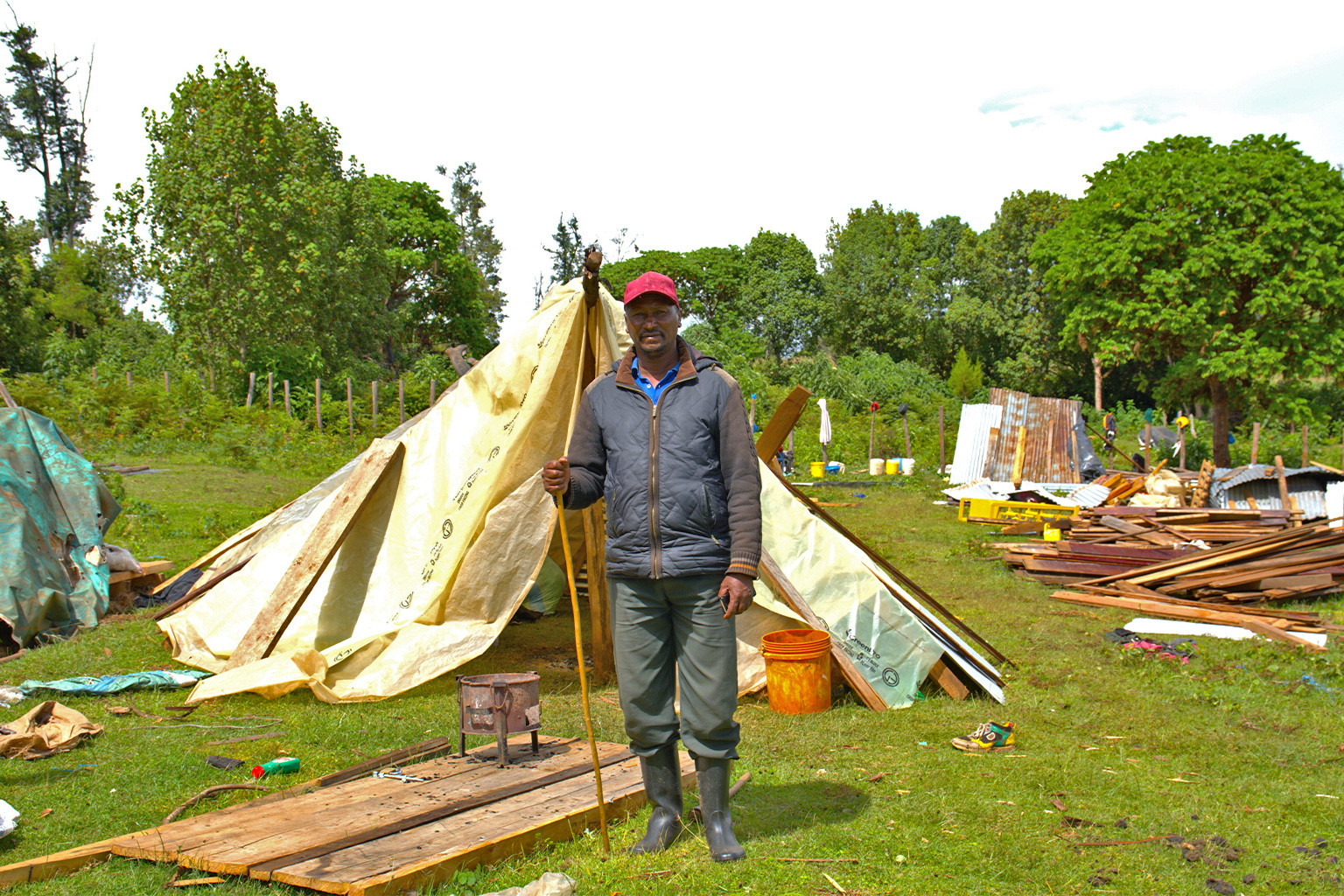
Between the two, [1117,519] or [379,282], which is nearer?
[1117,519]

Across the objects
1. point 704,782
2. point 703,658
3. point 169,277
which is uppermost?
point 169,277

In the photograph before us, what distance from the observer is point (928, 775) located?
474 cm

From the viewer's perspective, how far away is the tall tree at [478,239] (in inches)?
2196

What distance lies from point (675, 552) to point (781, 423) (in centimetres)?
329

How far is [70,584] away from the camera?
7.89 metres

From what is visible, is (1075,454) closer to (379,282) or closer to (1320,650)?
(1320,650)

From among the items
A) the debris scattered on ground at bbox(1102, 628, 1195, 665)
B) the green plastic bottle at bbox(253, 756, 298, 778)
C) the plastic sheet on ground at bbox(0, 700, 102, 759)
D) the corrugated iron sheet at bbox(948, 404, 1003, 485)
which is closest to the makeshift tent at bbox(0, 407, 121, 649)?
the plastic sheet on ground at bbox(0, 700, 102, 759)

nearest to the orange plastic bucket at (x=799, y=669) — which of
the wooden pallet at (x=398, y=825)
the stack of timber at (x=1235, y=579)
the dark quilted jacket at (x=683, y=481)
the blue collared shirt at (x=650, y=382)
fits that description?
the wooden pallet at (x=398, y=825)

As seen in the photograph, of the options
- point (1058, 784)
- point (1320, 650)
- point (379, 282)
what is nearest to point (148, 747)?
point (1058, 784)

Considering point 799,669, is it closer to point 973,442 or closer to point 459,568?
point 459,568

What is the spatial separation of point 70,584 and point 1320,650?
32.9 ft

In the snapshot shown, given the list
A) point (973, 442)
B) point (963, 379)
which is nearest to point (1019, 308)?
point (963, 379)

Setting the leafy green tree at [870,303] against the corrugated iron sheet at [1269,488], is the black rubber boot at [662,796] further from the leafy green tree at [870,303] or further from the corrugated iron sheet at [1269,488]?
the leafy green tree at [870,303]

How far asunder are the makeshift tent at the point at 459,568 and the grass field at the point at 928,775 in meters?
0.27
